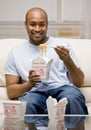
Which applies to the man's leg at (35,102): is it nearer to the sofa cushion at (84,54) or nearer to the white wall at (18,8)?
the sofa cushion at (84,54)

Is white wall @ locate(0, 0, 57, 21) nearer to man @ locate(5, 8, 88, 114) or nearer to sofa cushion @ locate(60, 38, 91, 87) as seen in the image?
sofa cushion @ locate(60, 38, 91, 87)

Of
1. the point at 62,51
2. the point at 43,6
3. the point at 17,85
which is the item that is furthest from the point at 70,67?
the point at 43,6

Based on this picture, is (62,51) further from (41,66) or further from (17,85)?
(17,85)

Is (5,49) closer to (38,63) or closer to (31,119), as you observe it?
(38,63)

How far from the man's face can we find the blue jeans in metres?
0.41

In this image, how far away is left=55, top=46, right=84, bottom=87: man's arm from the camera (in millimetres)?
2002

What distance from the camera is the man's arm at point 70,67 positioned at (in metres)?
2.00

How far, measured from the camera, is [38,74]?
1.95 meters

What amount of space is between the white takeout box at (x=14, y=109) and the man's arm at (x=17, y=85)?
44 cm

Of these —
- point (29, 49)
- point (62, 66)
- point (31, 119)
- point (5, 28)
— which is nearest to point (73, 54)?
point (62, 66)

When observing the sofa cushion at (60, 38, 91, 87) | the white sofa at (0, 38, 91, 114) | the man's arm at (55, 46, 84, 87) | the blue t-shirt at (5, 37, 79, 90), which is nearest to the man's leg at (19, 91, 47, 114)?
the blue t-shirt at (5, 37, 79, 90)

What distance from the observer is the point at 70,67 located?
6.93 feet

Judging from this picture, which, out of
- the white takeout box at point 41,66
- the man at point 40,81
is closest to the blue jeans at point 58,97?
the man at point 40,81

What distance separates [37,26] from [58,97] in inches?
22.5
